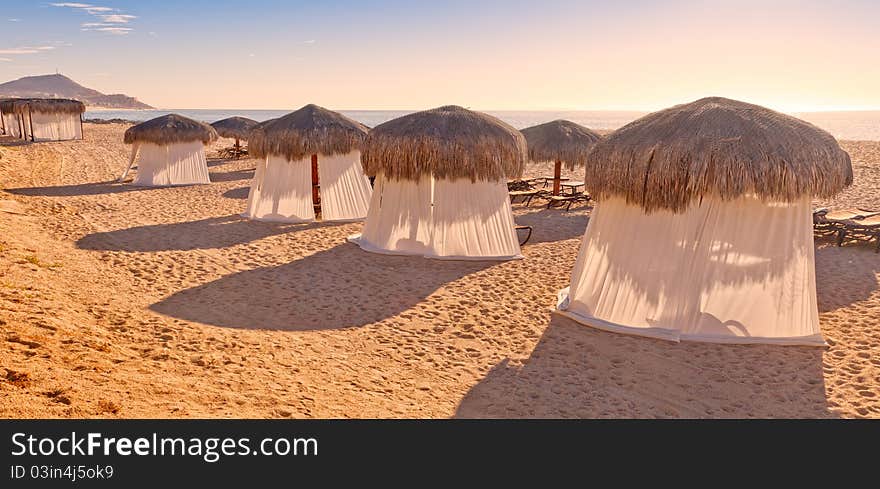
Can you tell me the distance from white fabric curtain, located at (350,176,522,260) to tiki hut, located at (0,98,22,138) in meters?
33.8

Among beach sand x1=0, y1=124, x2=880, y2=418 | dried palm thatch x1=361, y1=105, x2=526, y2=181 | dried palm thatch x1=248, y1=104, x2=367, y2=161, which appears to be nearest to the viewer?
beach sand x1=0, y1=124, x2=880, y2=418

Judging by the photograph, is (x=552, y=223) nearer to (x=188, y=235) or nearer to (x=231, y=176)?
(x=188, y=235)

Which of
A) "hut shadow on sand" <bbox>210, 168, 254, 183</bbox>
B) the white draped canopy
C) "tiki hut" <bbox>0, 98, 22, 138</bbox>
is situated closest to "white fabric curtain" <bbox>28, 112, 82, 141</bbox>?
"tiki hut" <bbox>0, 98, 22, 138</bbox>

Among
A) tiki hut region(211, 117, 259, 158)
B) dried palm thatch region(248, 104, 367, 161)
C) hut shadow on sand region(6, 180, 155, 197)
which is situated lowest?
hut shadow on sand region(6, 180, 155, 197)

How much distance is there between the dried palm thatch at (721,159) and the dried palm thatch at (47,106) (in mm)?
36532

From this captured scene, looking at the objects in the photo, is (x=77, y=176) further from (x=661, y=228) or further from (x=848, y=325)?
(x=848, y=325)

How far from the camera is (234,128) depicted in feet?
93.2

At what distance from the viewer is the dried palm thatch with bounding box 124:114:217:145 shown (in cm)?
1789

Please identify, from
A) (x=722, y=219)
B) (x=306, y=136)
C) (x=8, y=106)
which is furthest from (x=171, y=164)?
(x=8, y=106)

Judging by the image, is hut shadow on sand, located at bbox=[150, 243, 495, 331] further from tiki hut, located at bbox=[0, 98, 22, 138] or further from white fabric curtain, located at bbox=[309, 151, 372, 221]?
tiki hut, located at bbox=[0, 98, 22, 138]

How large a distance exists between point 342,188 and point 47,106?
1176 inches

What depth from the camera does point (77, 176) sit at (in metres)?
19.2

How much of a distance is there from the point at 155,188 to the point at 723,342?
1681 cm
